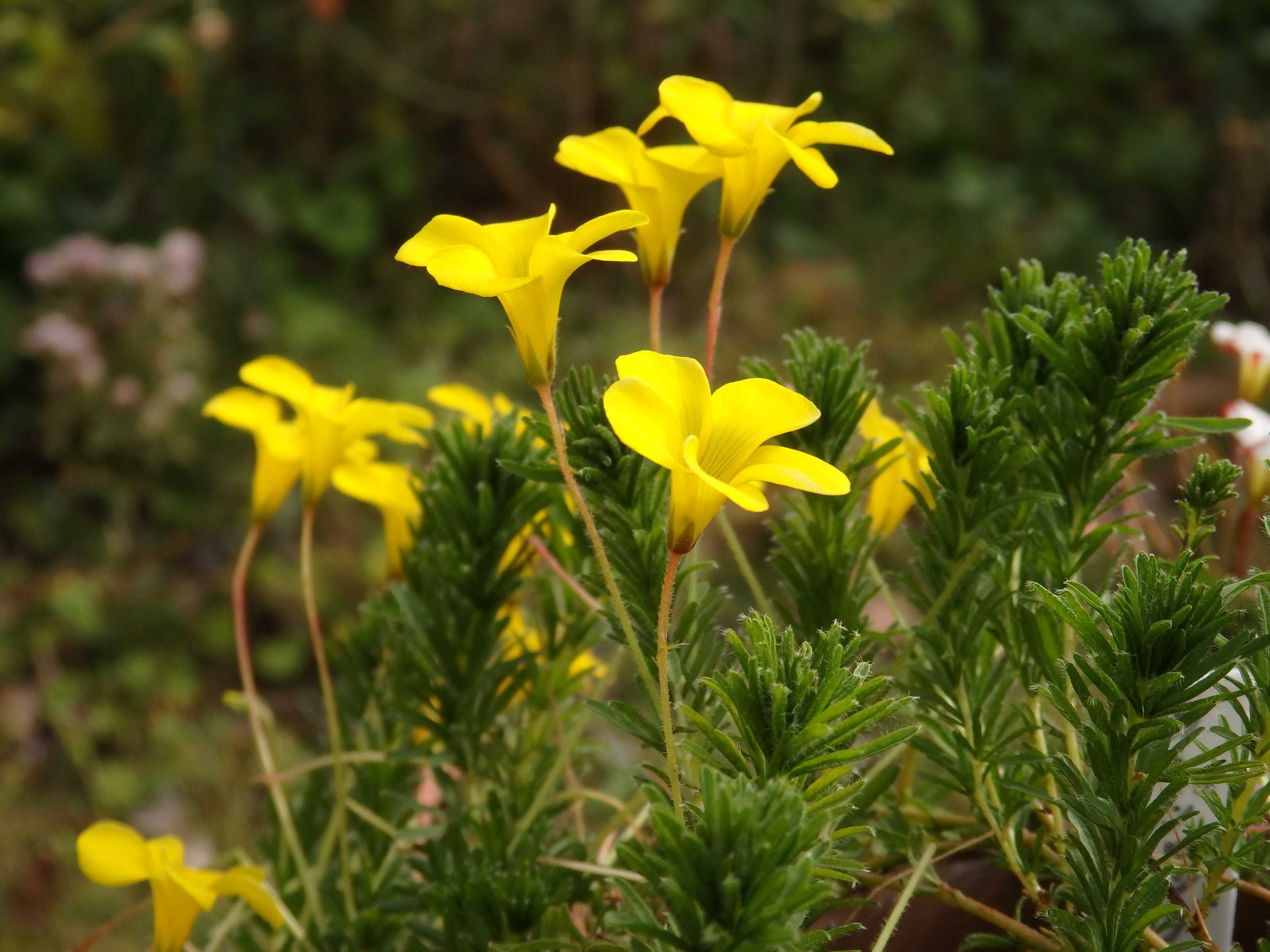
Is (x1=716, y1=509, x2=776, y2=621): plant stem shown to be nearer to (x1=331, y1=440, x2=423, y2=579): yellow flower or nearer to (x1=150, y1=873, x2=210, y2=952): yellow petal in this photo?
(x1=331, y1=440, x2=423, y2=579): yellow flower

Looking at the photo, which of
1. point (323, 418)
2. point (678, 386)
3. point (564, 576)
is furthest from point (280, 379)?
point (678, 386)

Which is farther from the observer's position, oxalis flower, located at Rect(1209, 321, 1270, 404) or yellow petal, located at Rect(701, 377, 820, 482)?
oxalis flower, located at Rect(1209, 321, 1270, 404)

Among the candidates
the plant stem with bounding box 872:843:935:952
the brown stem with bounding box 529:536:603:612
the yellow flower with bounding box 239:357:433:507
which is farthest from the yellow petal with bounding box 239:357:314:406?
the plant stem with bounding box 872:843:935:952

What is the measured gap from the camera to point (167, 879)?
47 centimetres

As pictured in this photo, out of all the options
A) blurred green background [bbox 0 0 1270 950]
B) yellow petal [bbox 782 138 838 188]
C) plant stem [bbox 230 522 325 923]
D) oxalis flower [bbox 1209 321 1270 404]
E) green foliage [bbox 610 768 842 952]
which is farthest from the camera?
blurred green background [bbox 0 0 1270 950]

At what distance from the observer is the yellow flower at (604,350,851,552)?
349 mm

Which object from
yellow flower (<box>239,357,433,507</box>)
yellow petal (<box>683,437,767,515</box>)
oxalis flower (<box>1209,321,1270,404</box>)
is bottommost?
A: yellow flower (<box>239,357,433,507</box>)

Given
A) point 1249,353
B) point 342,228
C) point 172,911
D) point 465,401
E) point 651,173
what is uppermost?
point 342,228

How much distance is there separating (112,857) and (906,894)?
32cm

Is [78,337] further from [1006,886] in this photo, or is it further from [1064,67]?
[1064,67]

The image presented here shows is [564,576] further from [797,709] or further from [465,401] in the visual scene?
[797,709]

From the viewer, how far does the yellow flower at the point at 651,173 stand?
47cm

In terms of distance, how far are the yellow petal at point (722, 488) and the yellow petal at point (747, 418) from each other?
0.03m

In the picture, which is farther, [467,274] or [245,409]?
[245,409]
